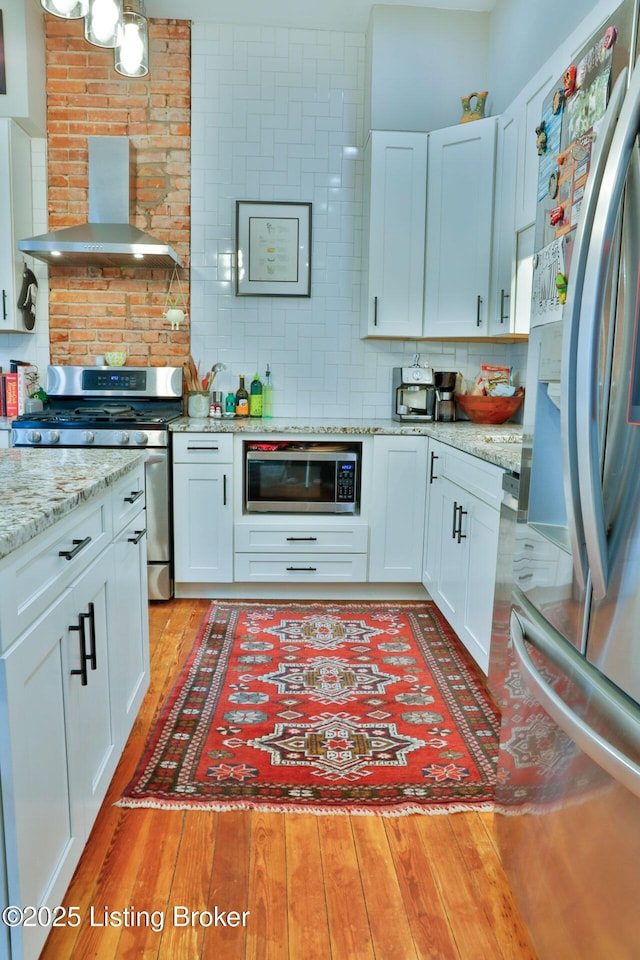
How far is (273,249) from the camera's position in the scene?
4.18 m

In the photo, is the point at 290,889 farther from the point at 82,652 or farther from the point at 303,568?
the point at 303,568

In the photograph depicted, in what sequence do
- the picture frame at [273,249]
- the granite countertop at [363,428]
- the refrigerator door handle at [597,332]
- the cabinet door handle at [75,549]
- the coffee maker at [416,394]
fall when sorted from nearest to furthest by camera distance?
the refrigerator door handle at [597,332], the cabinet door handle at [75,549], the granite countertop at [363,428], the coffee maker at [416,394], the picture frame at [273,249]

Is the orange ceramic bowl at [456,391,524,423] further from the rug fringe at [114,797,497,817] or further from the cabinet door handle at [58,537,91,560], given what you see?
the cabinet door handle at [58,537,91,560]

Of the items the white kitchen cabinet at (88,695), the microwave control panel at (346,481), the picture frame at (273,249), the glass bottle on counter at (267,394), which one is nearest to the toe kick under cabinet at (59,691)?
the white kitchen cabinet at (88,695)

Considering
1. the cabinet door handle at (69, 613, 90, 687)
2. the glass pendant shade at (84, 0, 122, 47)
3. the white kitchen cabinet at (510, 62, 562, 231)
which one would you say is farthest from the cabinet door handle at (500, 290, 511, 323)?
the cabinet door handle at (69, 613, 90, 687)

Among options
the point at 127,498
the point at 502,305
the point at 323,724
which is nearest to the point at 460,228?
the point at 502,305

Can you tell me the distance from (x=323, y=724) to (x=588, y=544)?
1.57 metres

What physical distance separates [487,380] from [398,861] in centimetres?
292

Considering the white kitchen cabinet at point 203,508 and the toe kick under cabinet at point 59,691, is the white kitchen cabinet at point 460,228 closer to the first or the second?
the white kitchen cabinet at point 203,508

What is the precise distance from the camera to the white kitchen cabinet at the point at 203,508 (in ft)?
12.0

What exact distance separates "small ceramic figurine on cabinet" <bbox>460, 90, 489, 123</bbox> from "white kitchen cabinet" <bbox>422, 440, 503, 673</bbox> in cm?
178

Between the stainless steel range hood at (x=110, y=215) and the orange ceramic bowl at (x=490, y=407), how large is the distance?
182 cm

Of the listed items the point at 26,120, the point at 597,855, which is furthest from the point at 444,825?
the point at 26,120

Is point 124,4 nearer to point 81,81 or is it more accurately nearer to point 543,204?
point 543,204
